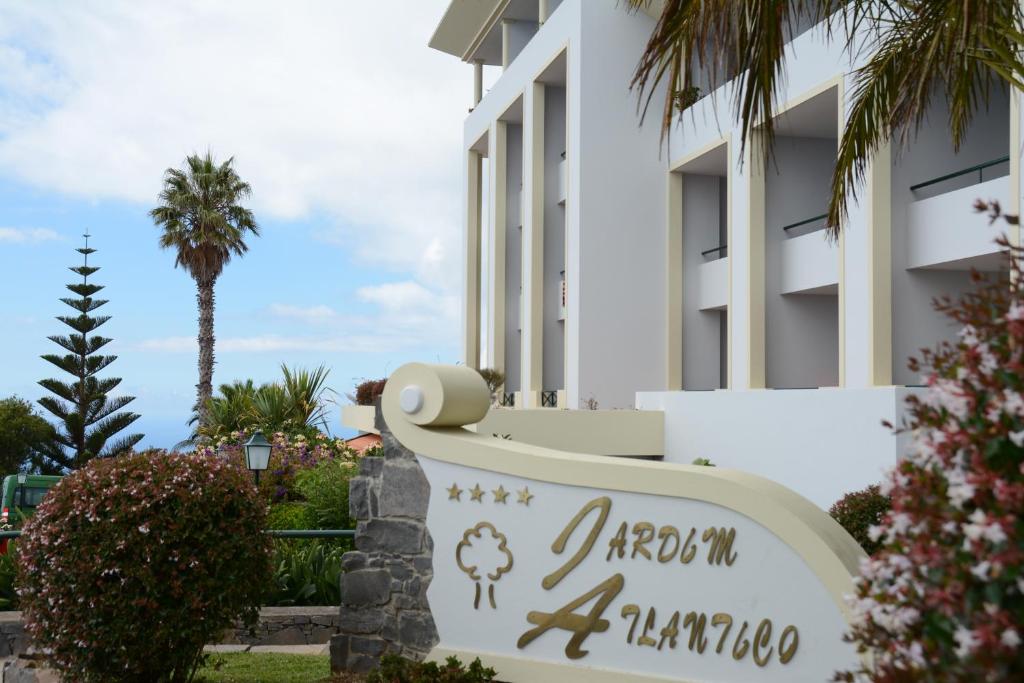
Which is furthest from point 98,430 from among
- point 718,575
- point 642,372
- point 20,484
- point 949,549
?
point 949,549

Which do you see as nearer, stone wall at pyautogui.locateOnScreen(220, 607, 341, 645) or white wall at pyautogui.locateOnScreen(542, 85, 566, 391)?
stone wall at pyautogui.locateOnScreen(220, 607, 341, 645)

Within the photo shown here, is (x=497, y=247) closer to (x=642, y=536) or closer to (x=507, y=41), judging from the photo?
(x=507, y=41)

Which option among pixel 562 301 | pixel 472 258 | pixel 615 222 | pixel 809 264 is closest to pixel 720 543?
pixel 809 264

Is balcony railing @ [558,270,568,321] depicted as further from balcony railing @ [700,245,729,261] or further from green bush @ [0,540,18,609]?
green bush @ [0,540,18,609]

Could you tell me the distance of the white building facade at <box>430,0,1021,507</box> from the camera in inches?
559

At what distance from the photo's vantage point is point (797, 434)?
1437 cm

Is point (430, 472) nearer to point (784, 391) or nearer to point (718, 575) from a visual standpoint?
point (718, 575)

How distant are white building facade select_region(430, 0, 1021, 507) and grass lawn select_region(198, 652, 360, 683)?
7.70 meters

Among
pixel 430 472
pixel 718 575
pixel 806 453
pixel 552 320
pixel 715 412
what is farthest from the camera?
pixel 552 320

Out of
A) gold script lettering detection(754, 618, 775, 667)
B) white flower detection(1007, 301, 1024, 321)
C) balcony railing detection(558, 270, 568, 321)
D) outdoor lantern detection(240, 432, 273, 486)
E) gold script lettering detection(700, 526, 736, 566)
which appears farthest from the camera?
balcony railing detection(558, 270, 568, 321)

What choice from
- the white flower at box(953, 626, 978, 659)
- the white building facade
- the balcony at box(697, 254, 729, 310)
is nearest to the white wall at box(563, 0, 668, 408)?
the white building facade

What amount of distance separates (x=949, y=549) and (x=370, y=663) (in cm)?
554

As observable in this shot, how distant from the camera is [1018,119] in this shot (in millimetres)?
11945

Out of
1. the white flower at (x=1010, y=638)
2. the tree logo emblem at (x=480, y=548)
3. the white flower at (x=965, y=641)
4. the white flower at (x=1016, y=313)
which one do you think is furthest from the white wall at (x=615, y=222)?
the white flower at (x=1010, y=638)
